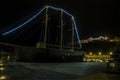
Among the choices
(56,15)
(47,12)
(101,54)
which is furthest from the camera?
(101,54)

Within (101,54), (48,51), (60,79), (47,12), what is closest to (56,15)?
(47,12)

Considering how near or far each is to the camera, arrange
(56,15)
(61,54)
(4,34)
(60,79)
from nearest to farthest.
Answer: (60,79)
(4,34)
(61,54)
(56,15)

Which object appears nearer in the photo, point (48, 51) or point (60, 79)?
point (60, 79)

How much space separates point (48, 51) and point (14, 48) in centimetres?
337

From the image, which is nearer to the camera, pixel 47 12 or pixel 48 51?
pixel 48 51

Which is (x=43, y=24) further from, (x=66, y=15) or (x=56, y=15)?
(x=66, y=15)

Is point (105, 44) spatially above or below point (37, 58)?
above

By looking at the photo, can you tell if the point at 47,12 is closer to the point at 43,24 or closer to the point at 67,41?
the point at 43,24

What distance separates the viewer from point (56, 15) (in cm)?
2697

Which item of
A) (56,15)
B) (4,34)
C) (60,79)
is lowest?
(60,79)

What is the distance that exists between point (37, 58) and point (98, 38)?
46984 millimetres

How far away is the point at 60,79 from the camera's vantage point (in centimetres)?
704

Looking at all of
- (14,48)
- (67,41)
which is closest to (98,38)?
(67,41)

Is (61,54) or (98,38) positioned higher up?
(98,38)
